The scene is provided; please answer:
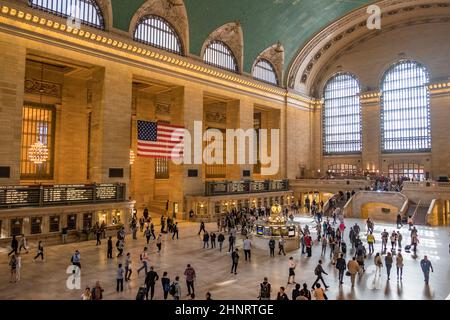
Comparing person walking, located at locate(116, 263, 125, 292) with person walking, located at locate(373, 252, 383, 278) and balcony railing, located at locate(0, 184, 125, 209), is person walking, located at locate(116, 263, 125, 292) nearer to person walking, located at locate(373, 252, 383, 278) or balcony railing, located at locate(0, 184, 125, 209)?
person walking, located at locate(373, 252, 383, 278)

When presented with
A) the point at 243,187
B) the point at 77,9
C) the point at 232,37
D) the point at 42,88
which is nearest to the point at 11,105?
the point at 42,88

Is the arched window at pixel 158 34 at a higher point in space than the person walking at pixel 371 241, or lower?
higher

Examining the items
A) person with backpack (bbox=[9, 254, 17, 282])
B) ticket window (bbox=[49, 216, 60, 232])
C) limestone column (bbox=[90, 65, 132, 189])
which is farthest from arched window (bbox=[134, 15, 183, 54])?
person with backpack (bbox=[9, 254, 17, 282])

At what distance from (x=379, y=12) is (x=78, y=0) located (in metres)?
24.4

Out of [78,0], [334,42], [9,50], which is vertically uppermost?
[334,42]

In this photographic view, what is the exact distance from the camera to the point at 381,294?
9273 mm

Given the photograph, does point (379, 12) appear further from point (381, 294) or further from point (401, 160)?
point (381, 294)

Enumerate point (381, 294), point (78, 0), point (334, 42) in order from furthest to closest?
1. point (334, 42)
2. point (78, 0)
3. point (381, 294)

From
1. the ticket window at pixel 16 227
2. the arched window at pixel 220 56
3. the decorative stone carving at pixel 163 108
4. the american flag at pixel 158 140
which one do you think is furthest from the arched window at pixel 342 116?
the ticket window at pixel 16 227

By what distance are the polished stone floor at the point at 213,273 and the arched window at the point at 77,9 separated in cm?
1168

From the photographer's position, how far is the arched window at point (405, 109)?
100 feet

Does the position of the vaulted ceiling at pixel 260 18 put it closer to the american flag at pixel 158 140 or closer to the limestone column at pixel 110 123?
the limestone column at pixel 110 123

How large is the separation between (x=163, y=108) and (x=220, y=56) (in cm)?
623
